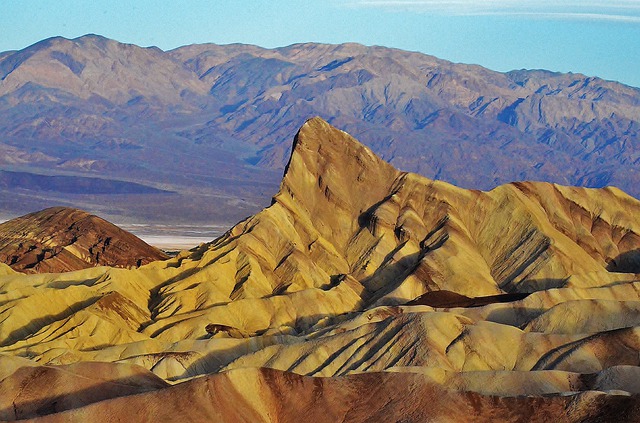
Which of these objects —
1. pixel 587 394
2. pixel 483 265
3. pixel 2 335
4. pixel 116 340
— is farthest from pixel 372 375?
pixel 483 265

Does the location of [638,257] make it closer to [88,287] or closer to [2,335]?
[88,287]

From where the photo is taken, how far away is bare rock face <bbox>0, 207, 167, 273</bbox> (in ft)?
404

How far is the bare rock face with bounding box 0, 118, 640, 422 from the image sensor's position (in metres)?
55.1

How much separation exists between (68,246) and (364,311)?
4627 centimetres

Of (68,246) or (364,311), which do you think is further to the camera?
(68,246)

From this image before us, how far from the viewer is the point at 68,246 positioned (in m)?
126

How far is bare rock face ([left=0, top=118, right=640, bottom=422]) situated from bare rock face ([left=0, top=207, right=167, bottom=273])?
446 inches

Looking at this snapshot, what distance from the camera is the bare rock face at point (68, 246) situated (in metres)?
123

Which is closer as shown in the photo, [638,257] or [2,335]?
[2,335]

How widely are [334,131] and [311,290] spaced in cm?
3348

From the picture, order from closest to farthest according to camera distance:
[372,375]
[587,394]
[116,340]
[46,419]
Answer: [46,419], [587,394], [372,375], [116,340]

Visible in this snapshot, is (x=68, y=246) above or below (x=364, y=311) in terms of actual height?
below

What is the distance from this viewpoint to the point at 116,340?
89125mm

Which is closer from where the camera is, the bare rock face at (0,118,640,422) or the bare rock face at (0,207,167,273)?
the bare rock face at (0,118,640,422)
